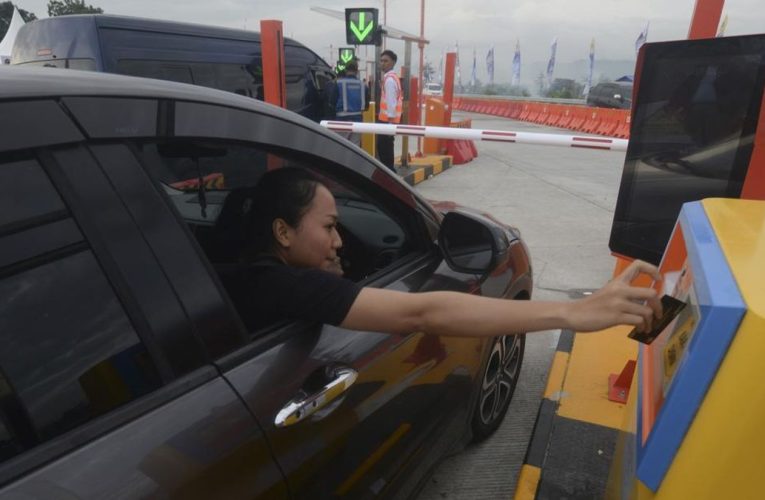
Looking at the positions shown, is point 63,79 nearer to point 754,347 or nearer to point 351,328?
point 351,328

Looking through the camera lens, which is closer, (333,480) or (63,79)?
(63,79)

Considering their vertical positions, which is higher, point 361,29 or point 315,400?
point 361,29

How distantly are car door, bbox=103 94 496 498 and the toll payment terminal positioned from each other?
611mm

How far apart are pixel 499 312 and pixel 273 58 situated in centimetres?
472

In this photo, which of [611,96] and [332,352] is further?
[611,96]

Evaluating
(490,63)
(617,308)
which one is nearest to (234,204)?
(617,308)

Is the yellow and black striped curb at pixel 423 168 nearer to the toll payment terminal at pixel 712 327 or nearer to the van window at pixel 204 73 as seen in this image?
the van window at pixel 204 73

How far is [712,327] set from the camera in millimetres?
879

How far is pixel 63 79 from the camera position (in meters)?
1.06

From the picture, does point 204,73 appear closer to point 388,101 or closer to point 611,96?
point 388,101

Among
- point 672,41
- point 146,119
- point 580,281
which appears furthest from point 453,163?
point 146,119

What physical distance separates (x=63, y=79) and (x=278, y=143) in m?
0.51

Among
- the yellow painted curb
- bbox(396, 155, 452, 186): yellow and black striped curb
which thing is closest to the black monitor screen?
the yellow painted curb

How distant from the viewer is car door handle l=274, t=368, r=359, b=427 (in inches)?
47.9
